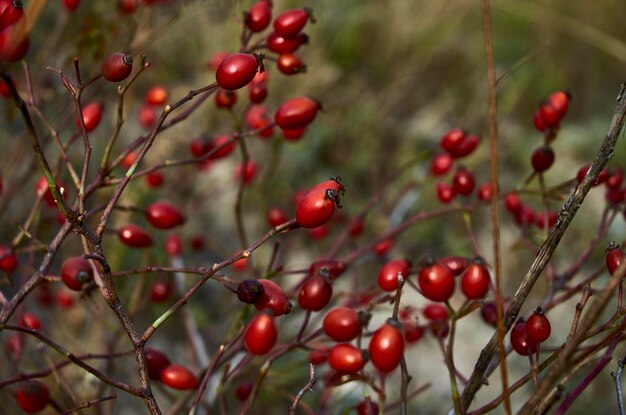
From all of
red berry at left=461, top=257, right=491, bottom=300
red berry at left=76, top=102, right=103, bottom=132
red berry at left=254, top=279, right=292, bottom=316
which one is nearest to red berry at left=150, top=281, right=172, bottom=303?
red berry at left=76, top=102, right=103, bottom=132

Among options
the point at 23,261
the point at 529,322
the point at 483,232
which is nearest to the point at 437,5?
the point at 483,232

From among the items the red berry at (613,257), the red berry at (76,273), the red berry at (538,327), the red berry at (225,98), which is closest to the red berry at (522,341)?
the red berry at (538,327)

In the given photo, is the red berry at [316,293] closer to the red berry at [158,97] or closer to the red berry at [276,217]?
the red berry at [276,217]

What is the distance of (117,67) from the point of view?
0.99 meters

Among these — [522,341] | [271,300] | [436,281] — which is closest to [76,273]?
[271,300]

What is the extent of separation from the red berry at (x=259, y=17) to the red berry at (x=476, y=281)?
2.01 feet

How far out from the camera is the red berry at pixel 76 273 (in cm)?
100

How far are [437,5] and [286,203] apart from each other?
1492 millimetres

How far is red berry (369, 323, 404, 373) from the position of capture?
0.98 m

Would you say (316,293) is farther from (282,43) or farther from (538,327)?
(282,43)

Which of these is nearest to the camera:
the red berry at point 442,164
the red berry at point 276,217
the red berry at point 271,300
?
the red berry at point 271,300

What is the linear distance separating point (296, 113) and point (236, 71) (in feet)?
1.01

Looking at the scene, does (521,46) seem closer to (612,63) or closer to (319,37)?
(612,63)

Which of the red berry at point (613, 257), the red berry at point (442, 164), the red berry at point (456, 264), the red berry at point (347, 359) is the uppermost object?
the red berry at point (442, 164)
